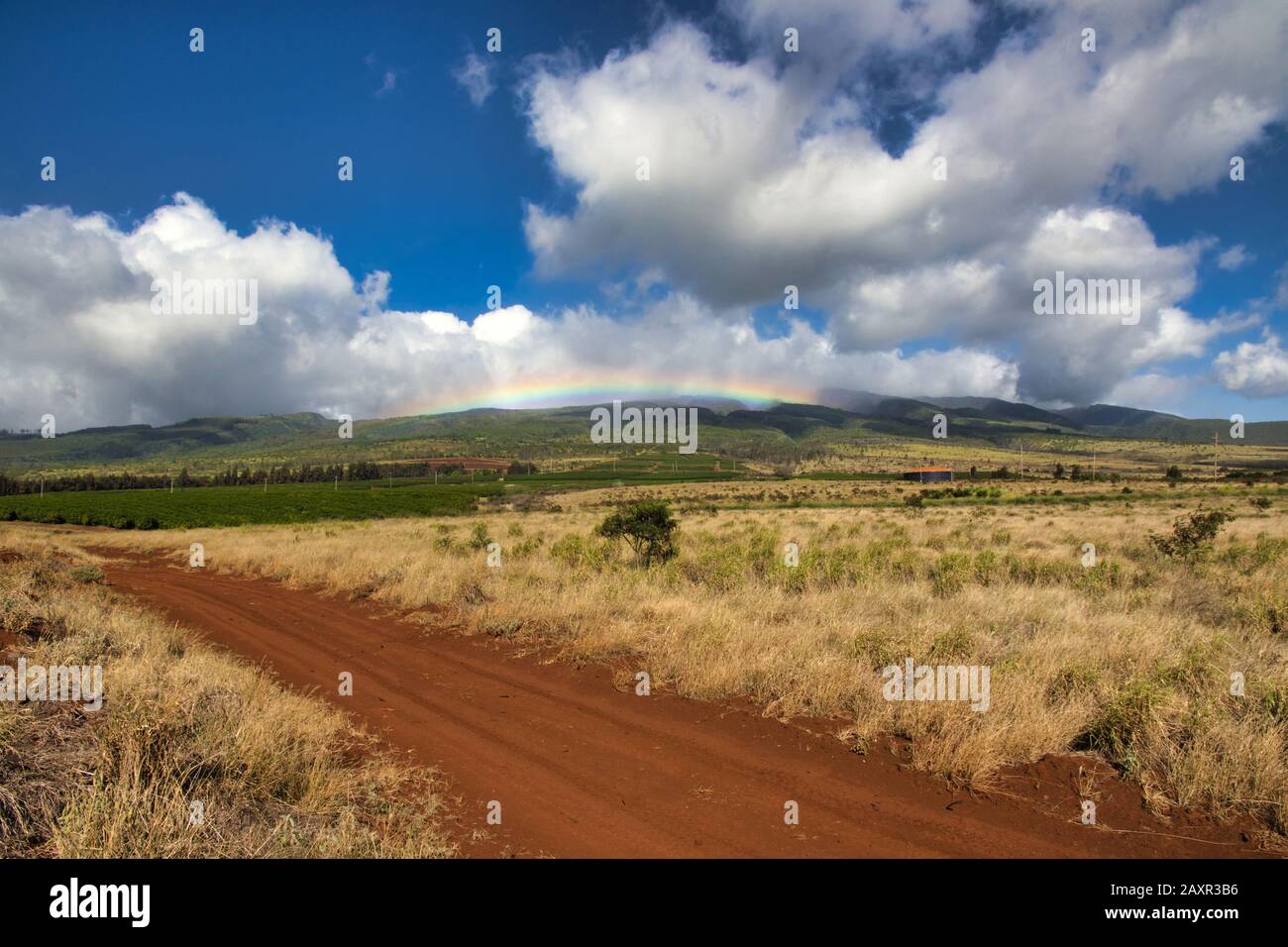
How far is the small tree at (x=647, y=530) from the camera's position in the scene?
1670 centimetres

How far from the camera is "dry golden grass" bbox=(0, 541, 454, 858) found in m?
3.70

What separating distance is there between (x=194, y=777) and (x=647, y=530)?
12.8m

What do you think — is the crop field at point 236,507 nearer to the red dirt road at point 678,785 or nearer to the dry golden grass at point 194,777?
the red dirt road at point 678,785

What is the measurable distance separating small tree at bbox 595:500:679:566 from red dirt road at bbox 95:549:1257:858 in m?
7.98

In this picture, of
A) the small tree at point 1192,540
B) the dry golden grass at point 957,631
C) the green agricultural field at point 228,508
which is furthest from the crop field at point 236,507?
the small tree at point 1192,540

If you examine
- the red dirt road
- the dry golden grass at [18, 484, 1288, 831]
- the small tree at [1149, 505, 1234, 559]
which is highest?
the small tree at [1149, 505, 1234, 559]

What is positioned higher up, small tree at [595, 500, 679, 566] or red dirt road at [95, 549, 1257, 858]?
A: small tree at [595, 500, 679, 566]

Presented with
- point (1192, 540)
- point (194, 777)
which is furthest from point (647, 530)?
point (1192, 540)

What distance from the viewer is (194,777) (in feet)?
15.1

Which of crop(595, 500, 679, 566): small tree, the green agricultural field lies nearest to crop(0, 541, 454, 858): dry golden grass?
crop(595, 500, 679, 566): small tree

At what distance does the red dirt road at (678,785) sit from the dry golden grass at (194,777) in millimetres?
653

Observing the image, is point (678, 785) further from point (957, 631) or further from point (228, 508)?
point (228, 508)

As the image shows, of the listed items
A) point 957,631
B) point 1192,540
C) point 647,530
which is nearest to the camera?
point 957,631

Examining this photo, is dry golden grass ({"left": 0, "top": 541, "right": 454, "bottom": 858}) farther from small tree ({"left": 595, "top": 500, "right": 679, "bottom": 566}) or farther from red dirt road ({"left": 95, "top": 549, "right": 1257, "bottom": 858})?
small tree ({"left": 595, "top": 500, "right": 679, "bottom": 566})
